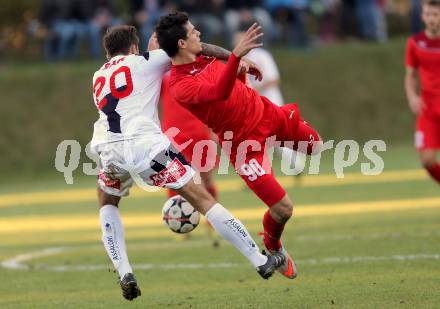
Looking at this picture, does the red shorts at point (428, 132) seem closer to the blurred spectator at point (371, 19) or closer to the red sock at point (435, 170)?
the red sock at point (435, 170)

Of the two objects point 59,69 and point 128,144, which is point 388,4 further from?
point 128,144

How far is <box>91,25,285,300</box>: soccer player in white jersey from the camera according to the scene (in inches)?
347

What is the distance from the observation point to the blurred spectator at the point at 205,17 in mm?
28266

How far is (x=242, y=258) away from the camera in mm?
12016

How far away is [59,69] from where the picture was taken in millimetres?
28969

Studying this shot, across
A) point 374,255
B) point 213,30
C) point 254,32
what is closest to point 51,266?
point 374,255

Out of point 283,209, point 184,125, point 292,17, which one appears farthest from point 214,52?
point 292,17

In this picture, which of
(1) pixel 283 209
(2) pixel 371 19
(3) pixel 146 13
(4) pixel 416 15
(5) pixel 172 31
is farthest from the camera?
(2) pixel 371 19

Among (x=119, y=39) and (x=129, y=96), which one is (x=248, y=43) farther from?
(x=119, y=39)

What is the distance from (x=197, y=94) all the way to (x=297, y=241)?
4.69 m

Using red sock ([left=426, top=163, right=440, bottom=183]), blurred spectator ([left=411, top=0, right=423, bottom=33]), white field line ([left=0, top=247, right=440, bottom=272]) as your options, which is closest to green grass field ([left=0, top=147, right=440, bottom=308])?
white field line ([left=0, top=247, right=440, bottom=272])

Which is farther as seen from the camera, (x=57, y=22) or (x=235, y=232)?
(x=57, y=22)

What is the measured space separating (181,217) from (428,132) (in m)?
4.34

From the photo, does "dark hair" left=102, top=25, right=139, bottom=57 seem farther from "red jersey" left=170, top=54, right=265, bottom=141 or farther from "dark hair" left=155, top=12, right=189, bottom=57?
"red jersey" left=170, top=54, right=265, bottom=141
